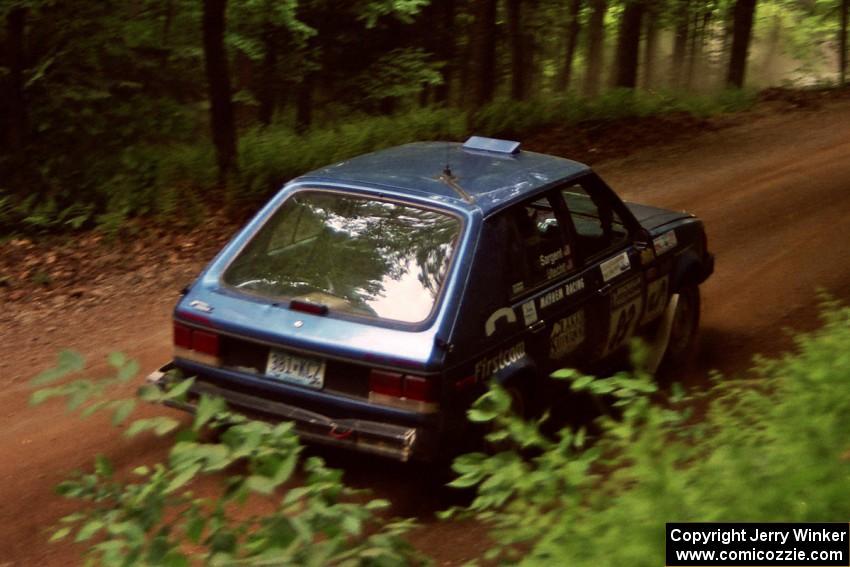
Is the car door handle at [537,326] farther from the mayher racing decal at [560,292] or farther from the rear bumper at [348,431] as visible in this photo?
the rear bumper at [348,431]

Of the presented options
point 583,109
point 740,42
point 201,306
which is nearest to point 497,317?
point 201,306

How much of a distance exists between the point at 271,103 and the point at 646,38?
1461 cm

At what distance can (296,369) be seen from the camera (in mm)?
5840

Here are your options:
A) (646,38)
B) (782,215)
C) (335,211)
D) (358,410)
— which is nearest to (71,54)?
(782,215)

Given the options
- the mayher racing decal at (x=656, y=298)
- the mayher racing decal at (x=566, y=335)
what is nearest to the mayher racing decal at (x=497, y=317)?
the mayher racing decal at (x=566, y=335)

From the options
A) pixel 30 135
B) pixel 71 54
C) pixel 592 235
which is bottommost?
pixel 30 135

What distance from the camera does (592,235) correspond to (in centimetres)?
712

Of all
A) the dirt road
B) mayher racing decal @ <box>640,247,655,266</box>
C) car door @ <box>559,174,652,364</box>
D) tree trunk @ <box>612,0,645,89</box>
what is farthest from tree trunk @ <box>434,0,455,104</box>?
car door @ <box>559,174,652,364</box>

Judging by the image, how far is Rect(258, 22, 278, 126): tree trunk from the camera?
66.7 feet

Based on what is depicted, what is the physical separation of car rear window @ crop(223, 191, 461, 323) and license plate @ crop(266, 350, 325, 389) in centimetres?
30

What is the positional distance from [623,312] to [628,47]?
1376 centimetres

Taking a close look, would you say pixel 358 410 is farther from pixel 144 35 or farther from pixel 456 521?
pixel 144 35

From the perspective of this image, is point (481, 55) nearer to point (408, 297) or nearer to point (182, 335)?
point (182, 335)

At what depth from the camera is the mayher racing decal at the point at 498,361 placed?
19.2 ft
